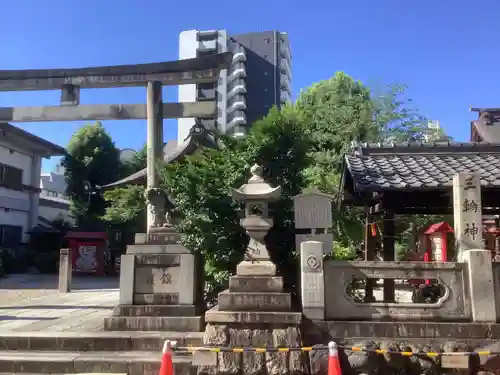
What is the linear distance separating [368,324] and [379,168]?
3.19m

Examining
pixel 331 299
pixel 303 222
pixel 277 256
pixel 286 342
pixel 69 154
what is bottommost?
pixel 286 342

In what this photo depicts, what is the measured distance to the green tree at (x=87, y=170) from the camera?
31.9 m

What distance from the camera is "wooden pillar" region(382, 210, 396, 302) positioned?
7.98 m

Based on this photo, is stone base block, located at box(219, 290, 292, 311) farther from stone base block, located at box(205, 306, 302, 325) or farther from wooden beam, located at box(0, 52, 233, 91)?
wooden beam, located at box(0, 52, 233, 91)

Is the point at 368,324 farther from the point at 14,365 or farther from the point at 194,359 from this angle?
the point at 14,365

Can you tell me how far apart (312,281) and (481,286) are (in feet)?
8.71

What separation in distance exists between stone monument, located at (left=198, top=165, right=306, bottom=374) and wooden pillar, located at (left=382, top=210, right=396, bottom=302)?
7.53ft

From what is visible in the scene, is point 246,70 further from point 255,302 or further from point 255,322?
point 255,322

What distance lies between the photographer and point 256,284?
702cm

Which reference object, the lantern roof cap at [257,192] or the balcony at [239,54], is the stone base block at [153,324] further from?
the balcony at [239,54]

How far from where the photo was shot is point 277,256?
9.07m

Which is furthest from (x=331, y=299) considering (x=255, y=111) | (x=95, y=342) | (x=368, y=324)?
(x=255, y=111)

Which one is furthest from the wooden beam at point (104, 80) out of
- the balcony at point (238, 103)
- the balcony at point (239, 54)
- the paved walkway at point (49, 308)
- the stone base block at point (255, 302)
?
the balcony at point (239, 54)

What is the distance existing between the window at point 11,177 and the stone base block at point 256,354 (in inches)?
1017
